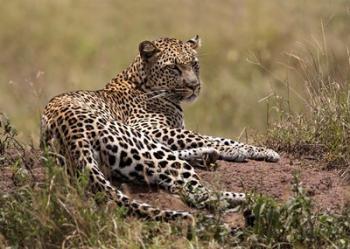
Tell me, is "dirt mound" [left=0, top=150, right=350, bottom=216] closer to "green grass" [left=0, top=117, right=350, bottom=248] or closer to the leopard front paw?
the leopard front paw

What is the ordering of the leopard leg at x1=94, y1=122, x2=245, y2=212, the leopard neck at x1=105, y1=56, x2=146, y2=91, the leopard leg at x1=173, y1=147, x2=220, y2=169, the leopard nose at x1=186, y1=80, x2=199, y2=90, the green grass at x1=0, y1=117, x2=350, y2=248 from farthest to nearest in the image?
the leopard neck at x1=105, y1=56, x2=146, y2=91, the leopard nose at x1=186, y1=80, x2=199, y2=90, the leopard leg at x1=173, y1=147, x2=220, y2=169, the leopard leg at x1=94, y1=122, x2=245, y2=212, the green grass at x1=0, y1=117, x2=350, y2=248

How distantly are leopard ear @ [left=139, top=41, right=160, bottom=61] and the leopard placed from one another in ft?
0.03

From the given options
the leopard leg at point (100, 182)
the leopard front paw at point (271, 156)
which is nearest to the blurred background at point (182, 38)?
the leopard front paw at point (271, 156)

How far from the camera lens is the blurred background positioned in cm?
2138

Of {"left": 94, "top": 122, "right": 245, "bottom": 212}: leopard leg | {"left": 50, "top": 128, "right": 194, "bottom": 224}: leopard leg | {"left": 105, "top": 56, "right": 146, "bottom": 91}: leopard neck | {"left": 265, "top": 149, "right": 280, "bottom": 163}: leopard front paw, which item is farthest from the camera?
{"left": 105, "top": 56, "right": 146, "bottom": 91}: leopard neck

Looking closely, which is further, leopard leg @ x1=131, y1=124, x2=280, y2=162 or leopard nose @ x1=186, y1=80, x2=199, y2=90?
leopard nose @ x1=186, y1=80, x2=199, y2=90

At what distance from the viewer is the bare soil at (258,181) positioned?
32.2 feet

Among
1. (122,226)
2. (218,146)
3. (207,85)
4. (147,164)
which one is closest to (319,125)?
(218,146)

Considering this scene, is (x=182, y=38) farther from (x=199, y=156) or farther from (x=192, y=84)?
(x=199, y=156)

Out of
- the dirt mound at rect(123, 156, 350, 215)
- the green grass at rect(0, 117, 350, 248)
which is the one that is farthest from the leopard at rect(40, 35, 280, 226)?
the green grass at rect(0, 117, 350, 248)

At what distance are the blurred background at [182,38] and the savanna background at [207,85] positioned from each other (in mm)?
31

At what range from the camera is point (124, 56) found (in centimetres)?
2392

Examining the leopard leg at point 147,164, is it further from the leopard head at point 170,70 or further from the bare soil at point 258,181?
the leopard head at point 170,70

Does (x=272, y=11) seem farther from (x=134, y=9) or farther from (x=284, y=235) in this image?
(x=284, y=235)
